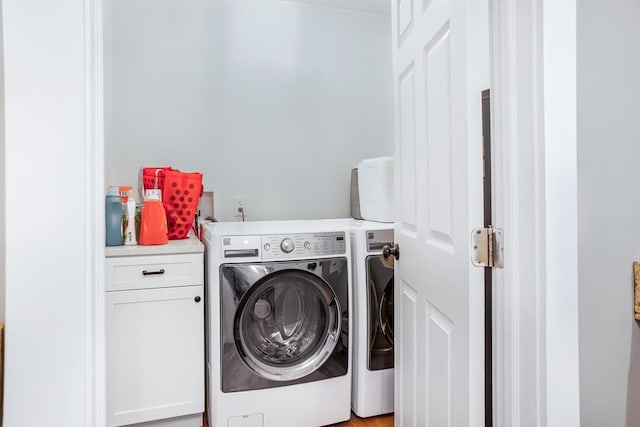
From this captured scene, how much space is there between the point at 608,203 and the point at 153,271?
1652 millimetres

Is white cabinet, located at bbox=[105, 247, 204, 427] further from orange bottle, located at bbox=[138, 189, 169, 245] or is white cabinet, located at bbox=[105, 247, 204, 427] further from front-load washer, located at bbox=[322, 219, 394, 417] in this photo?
front-load washer, located at bbox=[322, 219, 394, 417]

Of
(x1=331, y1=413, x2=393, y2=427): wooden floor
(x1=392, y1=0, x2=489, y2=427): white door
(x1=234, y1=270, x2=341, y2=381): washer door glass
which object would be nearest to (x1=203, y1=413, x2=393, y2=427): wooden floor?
(x1=331, y1=413, x2=393, y2=427): wooden floor

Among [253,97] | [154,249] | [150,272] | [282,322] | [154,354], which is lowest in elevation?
[154,354]

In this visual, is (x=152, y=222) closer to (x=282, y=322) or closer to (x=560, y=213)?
(x=282, y=322)

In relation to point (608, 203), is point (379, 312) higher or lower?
lower

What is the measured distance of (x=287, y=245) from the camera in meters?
1.80

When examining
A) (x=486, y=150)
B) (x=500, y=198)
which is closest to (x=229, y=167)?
(x=486, y=150)

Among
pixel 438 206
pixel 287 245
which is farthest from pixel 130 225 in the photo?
pixel 438 206

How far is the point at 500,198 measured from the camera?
2.88 ft

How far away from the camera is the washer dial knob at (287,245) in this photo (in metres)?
1.80

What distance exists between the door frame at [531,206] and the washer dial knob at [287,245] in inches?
38.4

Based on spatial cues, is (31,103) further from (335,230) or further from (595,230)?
(335,230)

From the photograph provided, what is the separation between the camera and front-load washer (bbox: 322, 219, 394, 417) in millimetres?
1896

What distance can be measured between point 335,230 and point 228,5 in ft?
5.71
